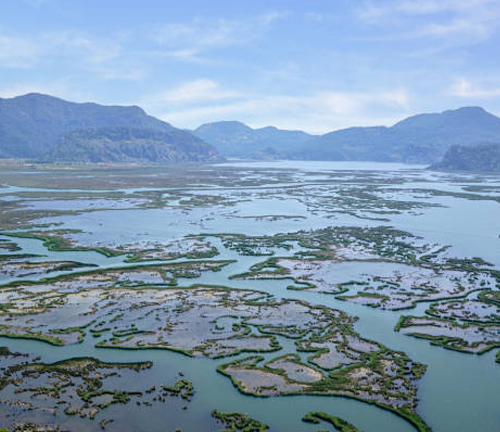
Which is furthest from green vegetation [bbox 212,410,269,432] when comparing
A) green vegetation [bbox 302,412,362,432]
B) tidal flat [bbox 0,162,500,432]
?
green vegetation [bbox 302,412,362,432]

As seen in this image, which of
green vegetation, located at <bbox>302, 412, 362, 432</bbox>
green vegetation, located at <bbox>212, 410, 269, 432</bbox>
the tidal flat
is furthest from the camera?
the tidal flat

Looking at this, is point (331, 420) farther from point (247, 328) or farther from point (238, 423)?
point (247, 328)

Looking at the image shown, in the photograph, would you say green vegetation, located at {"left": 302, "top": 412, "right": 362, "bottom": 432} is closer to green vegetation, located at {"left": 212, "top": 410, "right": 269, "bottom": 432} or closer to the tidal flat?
the tidal flat

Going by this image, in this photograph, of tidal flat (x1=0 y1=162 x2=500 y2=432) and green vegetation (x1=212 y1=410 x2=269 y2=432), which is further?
tidal flat (x1=0 y1=162 x2=500 y2=432)

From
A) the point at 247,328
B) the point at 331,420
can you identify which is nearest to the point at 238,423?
the point at 331,420

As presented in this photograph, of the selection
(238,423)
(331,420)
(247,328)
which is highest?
(247,328)

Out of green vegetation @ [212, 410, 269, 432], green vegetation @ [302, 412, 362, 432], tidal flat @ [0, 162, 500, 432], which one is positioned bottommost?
green vegetation @ [302, 412, 362, 432]

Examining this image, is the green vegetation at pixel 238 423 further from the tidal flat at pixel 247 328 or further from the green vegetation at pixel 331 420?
the green vegetation at pixel 331 420

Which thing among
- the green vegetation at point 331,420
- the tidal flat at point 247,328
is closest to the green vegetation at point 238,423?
the tidal flat at point 247,328
